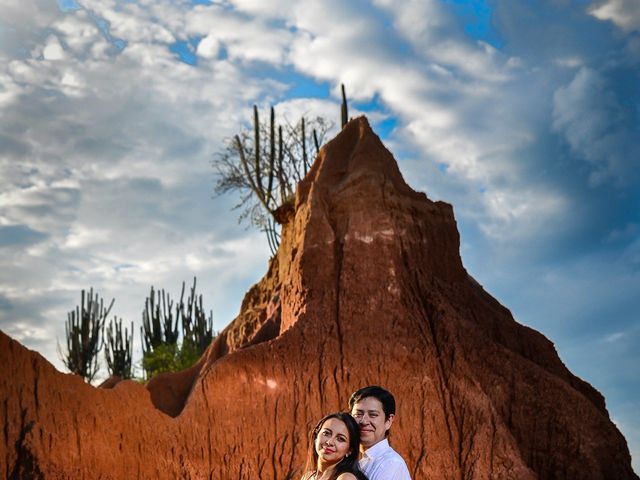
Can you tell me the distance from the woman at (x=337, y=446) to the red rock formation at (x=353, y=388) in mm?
10679

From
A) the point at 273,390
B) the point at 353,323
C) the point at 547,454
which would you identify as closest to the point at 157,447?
the point at 273,390

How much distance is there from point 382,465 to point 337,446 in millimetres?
355

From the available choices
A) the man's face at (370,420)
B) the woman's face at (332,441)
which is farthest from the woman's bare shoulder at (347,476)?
the man's face at (370,420)

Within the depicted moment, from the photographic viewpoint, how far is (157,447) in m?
16.2

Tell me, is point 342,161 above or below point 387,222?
above

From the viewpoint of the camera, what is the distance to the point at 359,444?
5.70 metres

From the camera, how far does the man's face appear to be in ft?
19.2

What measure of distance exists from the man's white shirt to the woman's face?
9.2 inches

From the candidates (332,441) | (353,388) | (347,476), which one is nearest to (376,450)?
(332,441)

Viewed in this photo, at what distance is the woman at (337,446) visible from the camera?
17.9 feet

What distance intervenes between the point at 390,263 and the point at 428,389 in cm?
288

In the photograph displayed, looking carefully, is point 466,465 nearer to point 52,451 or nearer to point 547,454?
point 547,454

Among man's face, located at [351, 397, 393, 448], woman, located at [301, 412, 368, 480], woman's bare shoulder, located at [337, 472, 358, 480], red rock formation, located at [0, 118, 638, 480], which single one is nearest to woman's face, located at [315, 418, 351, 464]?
woman, located at [301, 412, 368, 480]

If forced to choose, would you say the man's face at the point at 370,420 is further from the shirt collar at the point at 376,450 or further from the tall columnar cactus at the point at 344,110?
the tall columnar cactus at the point at 344,110
